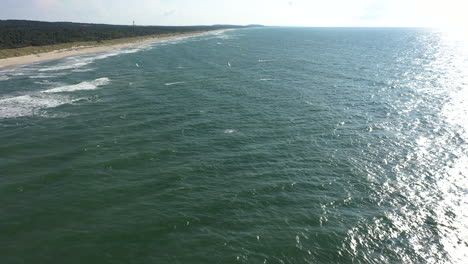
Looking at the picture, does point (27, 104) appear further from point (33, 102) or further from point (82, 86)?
point (82, 86)

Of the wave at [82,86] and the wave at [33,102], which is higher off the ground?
the wave at [82,86]

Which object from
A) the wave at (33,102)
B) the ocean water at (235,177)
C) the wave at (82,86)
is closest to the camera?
the ocean water at (235,177)

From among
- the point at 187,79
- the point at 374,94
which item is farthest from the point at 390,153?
the point at 187,79

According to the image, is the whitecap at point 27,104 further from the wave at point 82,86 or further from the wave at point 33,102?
the wave at point 82,86

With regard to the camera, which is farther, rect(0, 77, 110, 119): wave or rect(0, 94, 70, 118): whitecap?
rect(0, 77, 110, 119): wave

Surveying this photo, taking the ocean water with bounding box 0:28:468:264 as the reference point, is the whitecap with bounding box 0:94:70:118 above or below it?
above

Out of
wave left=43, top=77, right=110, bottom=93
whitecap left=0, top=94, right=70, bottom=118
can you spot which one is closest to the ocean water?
whitecap left=0, top=94, right=70, bottom=118

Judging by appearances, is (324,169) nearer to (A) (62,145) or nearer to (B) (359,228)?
(B) (359,228)

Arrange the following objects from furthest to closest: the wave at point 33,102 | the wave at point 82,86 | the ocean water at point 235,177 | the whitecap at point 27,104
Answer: the wave at point 82,86
the wave at point 33,102
the whitecap at point 27,104
the ocean water at point 235,177

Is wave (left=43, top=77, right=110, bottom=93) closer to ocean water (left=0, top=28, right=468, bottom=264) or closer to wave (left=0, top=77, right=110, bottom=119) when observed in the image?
wave (left=0, top=77, right=110, bottom=119)

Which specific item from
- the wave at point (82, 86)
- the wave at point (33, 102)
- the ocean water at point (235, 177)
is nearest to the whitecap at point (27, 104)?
the wave at point (33, 102)

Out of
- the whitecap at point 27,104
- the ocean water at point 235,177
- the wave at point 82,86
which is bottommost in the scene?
the ocean water at point 235,177
